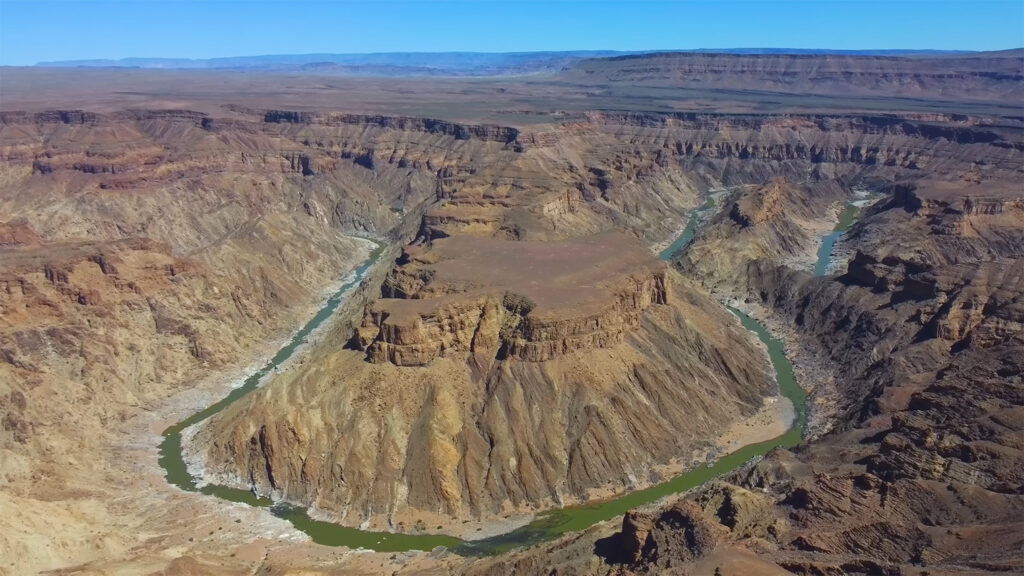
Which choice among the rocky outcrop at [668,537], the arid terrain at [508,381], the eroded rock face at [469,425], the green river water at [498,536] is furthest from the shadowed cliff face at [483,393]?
the rocky outcrop at [668,537]

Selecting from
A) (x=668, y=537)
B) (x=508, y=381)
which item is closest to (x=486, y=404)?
(x=508, y=381)

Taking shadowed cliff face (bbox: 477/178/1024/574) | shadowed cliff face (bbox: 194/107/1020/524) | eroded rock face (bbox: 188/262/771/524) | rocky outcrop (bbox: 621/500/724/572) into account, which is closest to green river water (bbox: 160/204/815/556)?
eroded rock face (bbox: 188/262/771/524)

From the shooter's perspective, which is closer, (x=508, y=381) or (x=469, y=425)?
(x=469, y=425)

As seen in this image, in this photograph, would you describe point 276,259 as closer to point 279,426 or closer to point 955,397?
point 279,426

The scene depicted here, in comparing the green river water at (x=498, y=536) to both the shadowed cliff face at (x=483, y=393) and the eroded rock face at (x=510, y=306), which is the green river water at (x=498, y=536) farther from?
the eroded rock face at (x=510, y=306)

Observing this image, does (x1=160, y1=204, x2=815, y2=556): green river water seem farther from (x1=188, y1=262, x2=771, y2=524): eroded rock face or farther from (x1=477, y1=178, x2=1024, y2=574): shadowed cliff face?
(x1=477, y1=178, x2=1024, y2=574): shadowed cliff face

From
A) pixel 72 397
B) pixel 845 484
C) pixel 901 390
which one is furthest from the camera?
pixel 72 397

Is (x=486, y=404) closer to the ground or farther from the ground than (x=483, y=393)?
closer to the ground

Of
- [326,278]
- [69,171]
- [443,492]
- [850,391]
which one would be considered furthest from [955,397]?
[69,171]

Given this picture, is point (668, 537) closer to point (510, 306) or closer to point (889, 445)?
point (889, 445)
